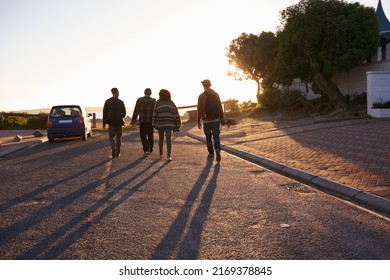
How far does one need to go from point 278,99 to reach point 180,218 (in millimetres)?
26937

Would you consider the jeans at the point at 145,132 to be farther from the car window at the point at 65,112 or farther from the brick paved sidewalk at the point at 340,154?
the car window at the point at 65,112

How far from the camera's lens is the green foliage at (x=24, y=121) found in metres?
30.4

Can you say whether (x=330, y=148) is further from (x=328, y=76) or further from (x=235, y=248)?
(x=328, y=76)

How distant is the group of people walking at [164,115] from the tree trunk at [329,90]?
666 inches

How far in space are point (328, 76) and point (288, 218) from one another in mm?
24851

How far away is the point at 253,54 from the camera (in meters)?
43.6

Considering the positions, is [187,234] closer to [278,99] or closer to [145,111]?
[145,111]

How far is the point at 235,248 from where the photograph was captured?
4.03m

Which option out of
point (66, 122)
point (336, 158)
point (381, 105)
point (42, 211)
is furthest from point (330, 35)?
point (42, 211)

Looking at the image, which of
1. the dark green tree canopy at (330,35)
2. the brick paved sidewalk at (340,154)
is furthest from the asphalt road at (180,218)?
the dark green tree canopy at (330,35)

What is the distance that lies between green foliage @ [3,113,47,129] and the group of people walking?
2041cm

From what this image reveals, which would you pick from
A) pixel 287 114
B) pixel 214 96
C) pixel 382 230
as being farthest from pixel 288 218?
pixel 287 114

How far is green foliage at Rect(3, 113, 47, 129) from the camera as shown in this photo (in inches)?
1196

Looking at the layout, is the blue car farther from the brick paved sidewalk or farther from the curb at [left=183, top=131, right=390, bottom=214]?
the curb at [left=183, top=131, right=390, bottom=214]
